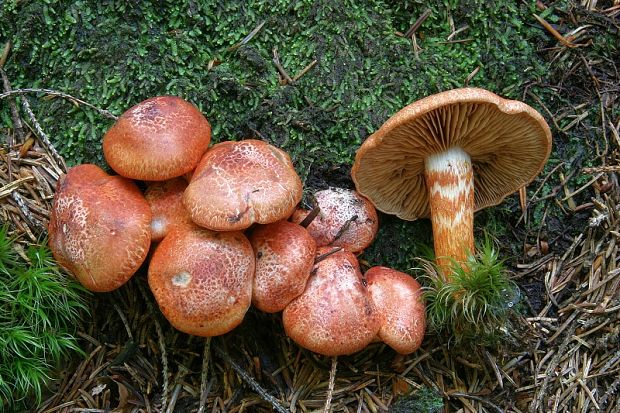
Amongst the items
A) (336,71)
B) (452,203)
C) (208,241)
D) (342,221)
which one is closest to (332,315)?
(342,221)

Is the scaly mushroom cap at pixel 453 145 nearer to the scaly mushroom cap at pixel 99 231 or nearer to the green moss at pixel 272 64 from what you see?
the green moss at pixel 272 64

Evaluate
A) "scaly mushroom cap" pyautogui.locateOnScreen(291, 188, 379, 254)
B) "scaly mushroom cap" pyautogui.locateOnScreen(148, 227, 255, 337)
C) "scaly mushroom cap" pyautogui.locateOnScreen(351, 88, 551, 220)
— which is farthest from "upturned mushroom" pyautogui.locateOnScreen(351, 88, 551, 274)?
"scaly mushroom cap" pyautogui.locateOnScreen(148, 227, 255, 337)

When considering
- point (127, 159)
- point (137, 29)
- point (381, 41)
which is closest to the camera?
point (127, 159)

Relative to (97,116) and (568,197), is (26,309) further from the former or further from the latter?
(568,197)

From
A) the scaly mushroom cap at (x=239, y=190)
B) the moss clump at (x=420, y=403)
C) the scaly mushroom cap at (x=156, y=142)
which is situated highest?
the scaly mushroom cap at (x=156, y=142)

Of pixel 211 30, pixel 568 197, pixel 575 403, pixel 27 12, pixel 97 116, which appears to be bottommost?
pixel 575 403

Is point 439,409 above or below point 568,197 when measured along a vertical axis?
below

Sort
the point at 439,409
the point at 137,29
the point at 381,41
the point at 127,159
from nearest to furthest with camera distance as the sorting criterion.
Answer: the point at 127,159 < the point at 439,409 < the point at 137,29 < the point at 381,41

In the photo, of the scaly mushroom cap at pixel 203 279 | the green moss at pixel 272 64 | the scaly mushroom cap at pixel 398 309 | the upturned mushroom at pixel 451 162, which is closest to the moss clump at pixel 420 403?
the scaly mushroom cap at pixel 398 309

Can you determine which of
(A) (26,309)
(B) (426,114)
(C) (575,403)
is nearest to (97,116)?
(A) (26,309)
